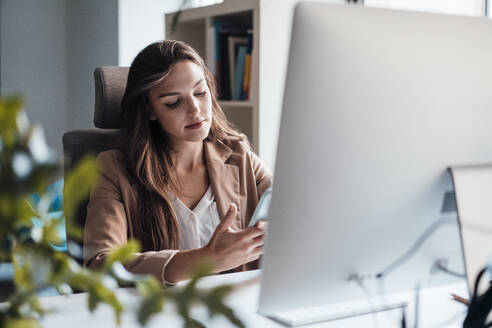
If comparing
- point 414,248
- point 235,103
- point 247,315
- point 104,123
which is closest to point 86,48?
point 235,103

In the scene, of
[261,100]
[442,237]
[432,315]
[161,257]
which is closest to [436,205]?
[442,237]

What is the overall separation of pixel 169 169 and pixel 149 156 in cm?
7

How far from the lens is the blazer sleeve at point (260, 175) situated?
163cm

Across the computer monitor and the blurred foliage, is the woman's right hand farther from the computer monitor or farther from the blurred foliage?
the blurred foliage

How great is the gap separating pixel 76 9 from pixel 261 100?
201 centimetres

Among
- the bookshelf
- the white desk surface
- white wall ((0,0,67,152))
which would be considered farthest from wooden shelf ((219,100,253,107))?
white wall ((0,0,67,152))

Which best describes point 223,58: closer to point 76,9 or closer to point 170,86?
point 170,86

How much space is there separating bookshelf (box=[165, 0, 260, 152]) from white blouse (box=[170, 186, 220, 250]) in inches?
26.0

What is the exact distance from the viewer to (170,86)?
4.81 feet

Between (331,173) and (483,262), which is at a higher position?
(331,173)

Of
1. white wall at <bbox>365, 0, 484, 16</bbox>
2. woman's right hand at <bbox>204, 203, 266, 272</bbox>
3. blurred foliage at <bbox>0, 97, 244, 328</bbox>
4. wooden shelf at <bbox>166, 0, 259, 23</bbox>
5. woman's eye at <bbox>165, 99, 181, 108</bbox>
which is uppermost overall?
white wall at <bbox>365, 0, 484, 16</bbox>

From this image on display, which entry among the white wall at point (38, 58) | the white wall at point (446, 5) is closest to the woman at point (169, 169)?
the white wall at point (446, 5)

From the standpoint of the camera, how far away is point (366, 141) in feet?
2.06

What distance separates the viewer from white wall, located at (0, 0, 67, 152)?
3.57 meters
